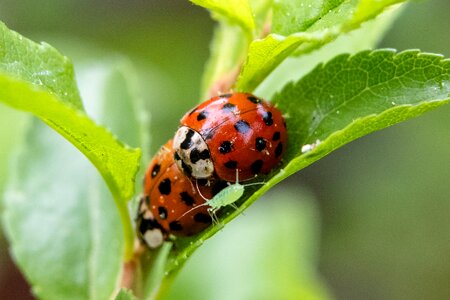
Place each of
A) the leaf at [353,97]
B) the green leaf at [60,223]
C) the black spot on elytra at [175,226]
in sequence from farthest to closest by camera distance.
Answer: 1. the green leaf at [60,223]
2. the black spot on elytra at [175,226]
3. the leaf at [353,97]

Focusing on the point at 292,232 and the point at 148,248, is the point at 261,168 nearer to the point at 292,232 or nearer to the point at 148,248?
the point at 148,248

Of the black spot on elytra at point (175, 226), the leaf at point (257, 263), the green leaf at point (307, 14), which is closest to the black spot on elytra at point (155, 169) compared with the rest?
the black spot on elytra at point (175, 226)

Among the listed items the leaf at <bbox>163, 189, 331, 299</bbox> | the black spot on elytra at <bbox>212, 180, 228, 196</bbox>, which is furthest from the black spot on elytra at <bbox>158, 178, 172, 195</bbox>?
the leaf at <bbox>163, 189, 331, 299</bbox>

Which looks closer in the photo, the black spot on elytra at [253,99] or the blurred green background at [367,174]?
the black spot on elytra at [253,99]

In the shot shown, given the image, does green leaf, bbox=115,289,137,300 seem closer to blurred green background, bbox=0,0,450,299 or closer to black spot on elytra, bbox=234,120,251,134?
black spot on elytra, bbox=234,120,251,134

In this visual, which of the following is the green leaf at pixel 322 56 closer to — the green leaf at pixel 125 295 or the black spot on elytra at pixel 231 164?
the black spot on elytra at pixel 231 164
